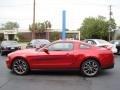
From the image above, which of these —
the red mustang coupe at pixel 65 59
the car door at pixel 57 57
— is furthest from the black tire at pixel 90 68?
the car door at pixel 57 57

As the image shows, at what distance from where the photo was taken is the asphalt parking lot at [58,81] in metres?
8.50

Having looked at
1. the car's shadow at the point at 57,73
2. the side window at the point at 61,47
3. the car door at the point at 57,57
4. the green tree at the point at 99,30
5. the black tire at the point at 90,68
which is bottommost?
the car's shadow at the point at 57,73

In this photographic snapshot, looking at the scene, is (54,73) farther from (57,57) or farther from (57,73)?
(57,57)

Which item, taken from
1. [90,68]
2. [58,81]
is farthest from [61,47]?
[58,81]

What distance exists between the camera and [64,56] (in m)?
10.6

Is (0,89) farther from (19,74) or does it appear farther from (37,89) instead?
(19,74)

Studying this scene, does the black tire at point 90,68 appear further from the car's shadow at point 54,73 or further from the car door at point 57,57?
the car's shadow at point 54,73

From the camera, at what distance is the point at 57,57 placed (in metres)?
10.6

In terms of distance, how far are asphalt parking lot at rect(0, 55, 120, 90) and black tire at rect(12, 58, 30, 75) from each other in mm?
233

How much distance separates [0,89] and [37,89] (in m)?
1.12

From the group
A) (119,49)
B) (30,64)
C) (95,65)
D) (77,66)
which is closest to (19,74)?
(30,64)

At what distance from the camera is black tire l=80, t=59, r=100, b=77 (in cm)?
1049

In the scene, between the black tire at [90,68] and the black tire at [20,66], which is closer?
the black tire at [90,68]

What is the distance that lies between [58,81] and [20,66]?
2113mm
